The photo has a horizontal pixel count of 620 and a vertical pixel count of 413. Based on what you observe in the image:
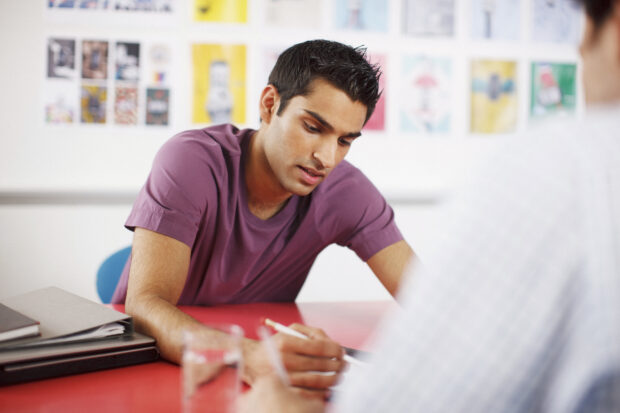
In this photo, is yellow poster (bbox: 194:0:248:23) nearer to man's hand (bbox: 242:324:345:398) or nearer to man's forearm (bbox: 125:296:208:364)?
man's forearm (bbox: 125:296:208:364)

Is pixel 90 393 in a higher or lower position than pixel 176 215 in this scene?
lower

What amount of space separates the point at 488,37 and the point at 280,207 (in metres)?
1.85

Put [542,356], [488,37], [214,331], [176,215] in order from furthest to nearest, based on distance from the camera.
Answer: [488,37] < [176,215] < [214,331] < [542,356]

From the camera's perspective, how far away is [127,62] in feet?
8.39

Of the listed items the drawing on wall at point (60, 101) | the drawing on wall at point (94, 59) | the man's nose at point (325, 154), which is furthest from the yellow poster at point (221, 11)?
the man's nose at point (325, 154)

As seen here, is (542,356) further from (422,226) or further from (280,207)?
(422,226)

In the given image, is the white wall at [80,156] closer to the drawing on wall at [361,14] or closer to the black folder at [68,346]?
the drawing on wall at [361,14]

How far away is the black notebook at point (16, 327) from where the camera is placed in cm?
85

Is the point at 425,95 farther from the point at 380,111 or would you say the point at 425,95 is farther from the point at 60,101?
the point at 60,101

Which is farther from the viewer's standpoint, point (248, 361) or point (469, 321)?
point (248, 361)

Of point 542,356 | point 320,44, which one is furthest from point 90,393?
point 320,44

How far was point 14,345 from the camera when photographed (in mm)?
852

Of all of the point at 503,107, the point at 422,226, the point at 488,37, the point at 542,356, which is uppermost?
the point at 488,37

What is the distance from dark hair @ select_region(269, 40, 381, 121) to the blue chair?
2.28ft
